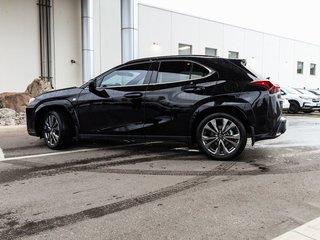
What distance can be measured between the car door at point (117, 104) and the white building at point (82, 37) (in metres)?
9.74

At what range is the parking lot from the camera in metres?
3.48

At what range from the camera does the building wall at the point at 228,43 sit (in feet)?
71.2

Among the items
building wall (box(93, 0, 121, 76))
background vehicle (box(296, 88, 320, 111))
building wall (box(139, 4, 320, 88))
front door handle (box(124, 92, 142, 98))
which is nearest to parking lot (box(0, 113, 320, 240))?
front door handle (box(124, 92, 142, 98))

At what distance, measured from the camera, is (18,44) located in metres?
16.2

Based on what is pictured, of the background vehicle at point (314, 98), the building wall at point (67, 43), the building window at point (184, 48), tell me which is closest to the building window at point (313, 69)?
the building window at point (184, 48)

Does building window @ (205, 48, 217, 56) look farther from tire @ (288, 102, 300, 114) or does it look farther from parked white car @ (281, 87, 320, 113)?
tire @ (288, 102, 300, 114)

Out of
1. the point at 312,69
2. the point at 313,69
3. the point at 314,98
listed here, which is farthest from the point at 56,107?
the point at 313,69

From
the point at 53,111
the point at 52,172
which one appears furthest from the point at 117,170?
the point at 53,111

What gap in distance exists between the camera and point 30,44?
655 inches

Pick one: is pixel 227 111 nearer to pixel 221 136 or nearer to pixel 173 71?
pixel 221 136

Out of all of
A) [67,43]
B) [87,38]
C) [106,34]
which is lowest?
[67,43]

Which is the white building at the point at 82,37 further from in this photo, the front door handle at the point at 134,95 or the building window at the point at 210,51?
the front door handle at the point at 134,95

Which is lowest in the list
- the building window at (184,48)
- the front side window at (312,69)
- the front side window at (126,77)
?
the front side window at (126,77)

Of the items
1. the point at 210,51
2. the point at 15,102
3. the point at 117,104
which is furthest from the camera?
the point at 210,51
